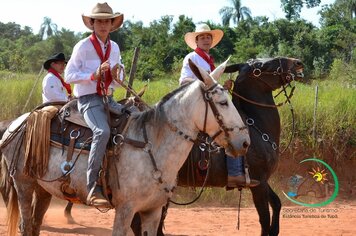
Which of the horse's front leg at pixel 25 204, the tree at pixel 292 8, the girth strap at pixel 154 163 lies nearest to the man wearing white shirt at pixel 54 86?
the horse's front leg at pixel 25 204

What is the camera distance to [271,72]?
322 inches

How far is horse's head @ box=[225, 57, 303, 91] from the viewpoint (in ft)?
26.7

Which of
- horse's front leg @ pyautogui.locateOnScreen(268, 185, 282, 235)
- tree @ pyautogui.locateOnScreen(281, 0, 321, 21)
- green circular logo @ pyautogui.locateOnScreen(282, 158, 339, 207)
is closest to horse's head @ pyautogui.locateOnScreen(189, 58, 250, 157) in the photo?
horse's front leg @ pyautogui.locateOnScreen(268, 185, 282, 235)

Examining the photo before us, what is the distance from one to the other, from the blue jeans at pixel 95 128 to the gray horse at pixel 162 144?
0.15 m

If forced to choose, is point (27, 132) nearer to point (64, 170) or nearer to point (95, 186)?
point (64, 170)

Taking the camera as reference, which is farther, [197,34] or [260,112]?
[197,34]

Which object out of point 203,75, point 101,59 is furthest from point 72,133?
point 203,75

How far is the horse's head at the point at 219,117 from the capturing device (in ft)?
17.0

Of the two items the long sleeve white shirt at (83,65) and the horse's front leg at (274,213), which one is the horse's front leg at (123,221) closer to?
the long sleeve white shirt at (83,65)

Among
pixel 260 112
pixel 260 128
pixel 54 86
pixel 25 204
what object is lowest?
pixel 25 204

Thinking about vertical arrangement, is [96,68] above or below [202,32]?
below

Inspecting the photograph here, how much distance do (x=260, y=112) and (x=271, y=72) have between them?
1.92 ft

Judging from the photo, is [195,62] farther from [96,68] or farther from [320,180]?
[320,180]

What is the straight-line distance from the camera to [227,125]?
17.0ft
